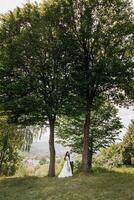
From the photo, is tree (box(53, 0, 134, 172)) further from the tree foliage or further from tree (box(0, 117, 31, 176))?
tree (box(0, 117, 31, 176))

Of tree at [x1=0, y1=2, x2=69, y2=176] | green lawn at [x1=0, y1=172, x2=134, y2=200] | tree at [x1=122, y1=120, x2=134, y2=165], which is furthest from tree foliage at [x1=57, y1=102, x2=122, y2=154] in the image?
green lawn at [x1=0, y1=172, x2=134, y2=200]

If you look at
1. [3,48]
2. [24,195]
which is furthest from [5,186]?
[3,48]

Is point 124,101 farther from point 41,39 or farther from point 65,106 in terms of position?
point 41,39

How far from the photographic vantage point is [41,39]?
29.2m

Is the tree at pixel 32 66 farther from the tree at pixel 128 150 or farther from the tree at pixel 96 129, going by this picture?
the tree at pixel 128 150

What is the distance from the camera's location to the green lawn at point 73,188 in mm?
20792

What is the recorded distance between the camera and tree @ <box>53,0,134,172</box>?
94.2 ft

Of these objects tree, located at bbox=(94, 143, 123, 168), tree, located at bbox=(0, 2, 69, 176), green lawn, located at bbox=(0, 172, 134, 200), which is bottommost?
green lawn, located at bbox=(0, 172, 134, 200)

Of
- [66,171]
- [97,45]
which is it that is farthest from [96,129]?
[97,45]

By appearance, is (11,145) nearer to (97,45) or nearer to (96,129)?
(96,129)

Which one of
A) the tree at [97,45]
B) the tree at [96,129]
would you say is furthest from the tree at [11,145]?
the tree at [97,45]

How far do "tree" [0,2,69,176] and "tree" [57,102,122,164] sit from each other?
247 inches

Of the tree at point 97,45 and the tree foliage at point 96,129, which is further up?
the tree at point 97,45

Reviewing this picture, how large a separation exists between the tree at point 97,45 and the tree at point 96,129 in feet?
22.3
